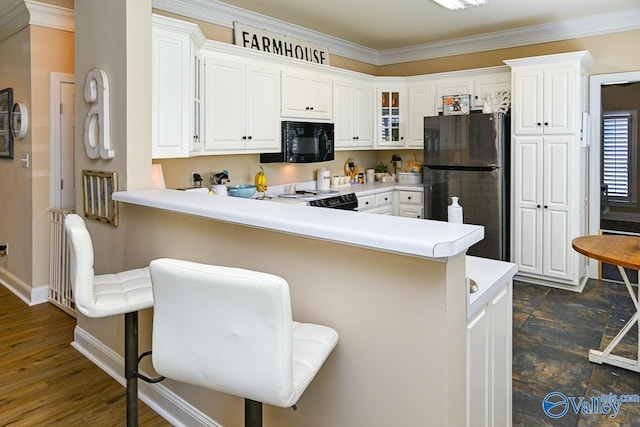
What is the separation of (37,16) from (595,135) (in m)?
5.32

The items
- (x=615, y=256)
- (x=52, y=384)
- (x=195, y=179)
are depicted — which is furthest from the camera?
(x=195, y=179)

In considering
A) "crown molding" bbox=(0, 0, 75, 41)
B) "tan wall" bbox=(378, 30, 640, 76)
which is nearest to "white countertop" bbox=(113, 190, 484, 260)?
"crown molding" bbox=(0, 0, 75, 41)

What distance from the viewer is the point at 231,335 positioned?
120 centimetres

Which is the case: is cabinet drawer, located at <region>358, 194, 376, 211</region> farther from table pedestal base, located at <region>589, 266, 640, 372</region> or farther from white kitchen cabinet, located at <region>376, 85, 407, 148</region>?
table pedestal base, located at <region>589, 266, 640, 372</region>

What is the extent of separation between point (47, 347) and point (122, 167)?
156cm

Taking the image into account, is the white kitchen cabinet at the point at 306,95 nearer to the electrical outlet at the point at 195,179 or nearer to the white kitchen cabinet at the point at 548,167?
the electrical outlet at the point at 195,179

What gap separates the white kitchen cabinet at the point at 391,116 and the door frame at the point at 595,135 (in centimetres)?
199

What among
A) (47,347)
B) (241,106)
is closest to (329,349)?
(47,347)

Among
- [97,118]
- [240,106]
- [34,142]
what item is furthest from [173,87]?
[34,142]

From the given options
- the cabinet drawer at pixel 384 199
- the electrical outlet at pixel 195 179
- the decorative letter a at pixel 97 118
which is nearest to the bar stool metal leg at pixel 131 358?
the decorative letter a at pixel 97 118

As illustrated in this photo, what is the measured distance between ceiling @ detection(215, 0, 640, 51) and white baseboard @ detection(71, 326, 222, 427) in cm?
300

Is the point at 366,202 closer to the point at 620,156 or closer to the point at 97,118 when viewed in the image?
the point at 97,118

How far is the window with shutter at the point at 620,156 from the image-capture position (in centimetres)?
654

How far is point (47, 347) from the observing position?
123 inches
